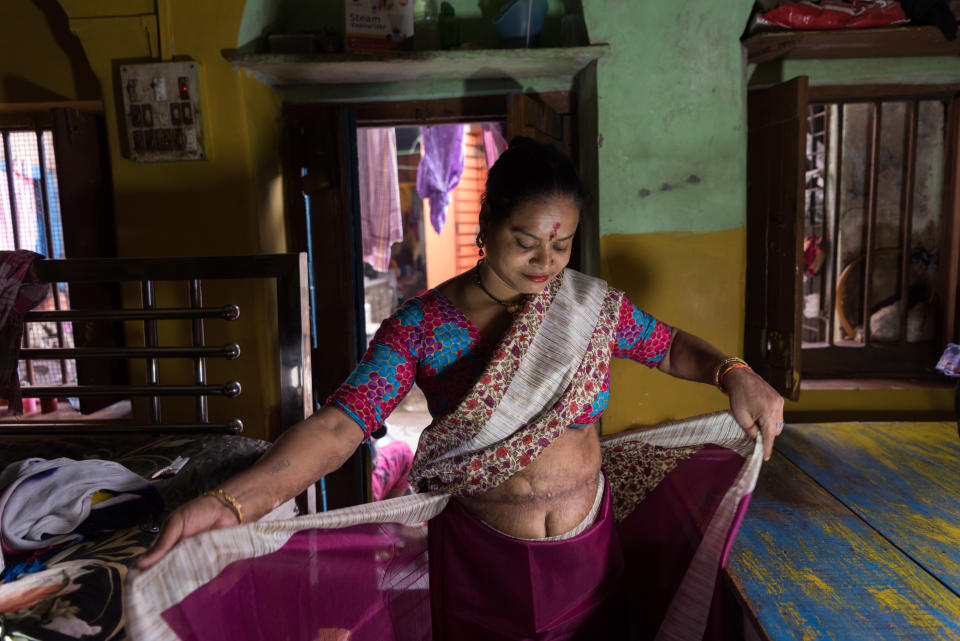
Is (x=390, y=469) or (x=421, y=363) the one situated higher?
(x=421, y=363)

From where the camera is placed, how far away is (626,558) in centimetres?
157

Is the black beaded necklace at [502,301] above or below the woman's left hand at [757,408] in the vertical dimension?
above

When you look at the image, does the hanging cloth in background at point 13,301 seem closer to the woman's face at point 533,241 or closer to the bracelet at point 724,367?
the woman's face at point 533,241

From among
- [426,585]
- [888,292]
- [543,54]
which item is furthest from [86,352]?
[888,292]

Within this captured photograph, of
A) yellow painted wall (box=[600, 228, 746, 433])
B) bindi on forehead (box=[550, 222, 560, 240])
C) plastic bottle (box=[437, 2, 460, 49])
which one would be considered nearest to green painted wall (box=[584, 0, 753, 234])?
yellow painted wall (box=[600, 228, 746, 433])

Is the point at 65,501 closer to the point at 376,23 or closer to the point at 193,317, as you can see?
the point at 193,317

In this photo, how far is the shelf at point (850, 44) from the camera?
2.60 meters

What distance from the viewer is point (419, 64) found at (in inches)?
109

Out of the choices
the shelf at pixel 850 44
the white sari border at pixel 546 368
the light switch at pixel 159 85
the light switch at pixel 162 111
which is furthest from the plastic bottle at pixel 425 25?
the white sari border at pixel 546 368

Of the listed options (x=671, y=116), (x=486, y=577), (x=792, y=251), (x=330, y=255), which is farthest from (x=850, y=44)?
(x=486, y=577)

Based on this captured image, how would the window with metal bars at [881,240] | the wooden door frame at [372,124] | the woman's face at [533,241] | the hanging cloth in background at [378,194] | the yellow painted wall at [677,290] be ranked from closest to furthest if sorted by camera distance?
the woman's face at [533,241] < the yellow painted wall at [677,290] < the wooden door frame at [372,124] < the window with metal bars at [881,240] < the hanging cloth in background at [378,194]

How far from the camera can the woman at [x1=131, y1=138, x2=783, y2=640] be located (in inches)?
51.3

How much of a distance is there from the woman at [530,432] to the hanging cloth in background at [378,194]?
2.96 m

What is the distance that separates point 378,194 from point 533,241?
3.21 m
